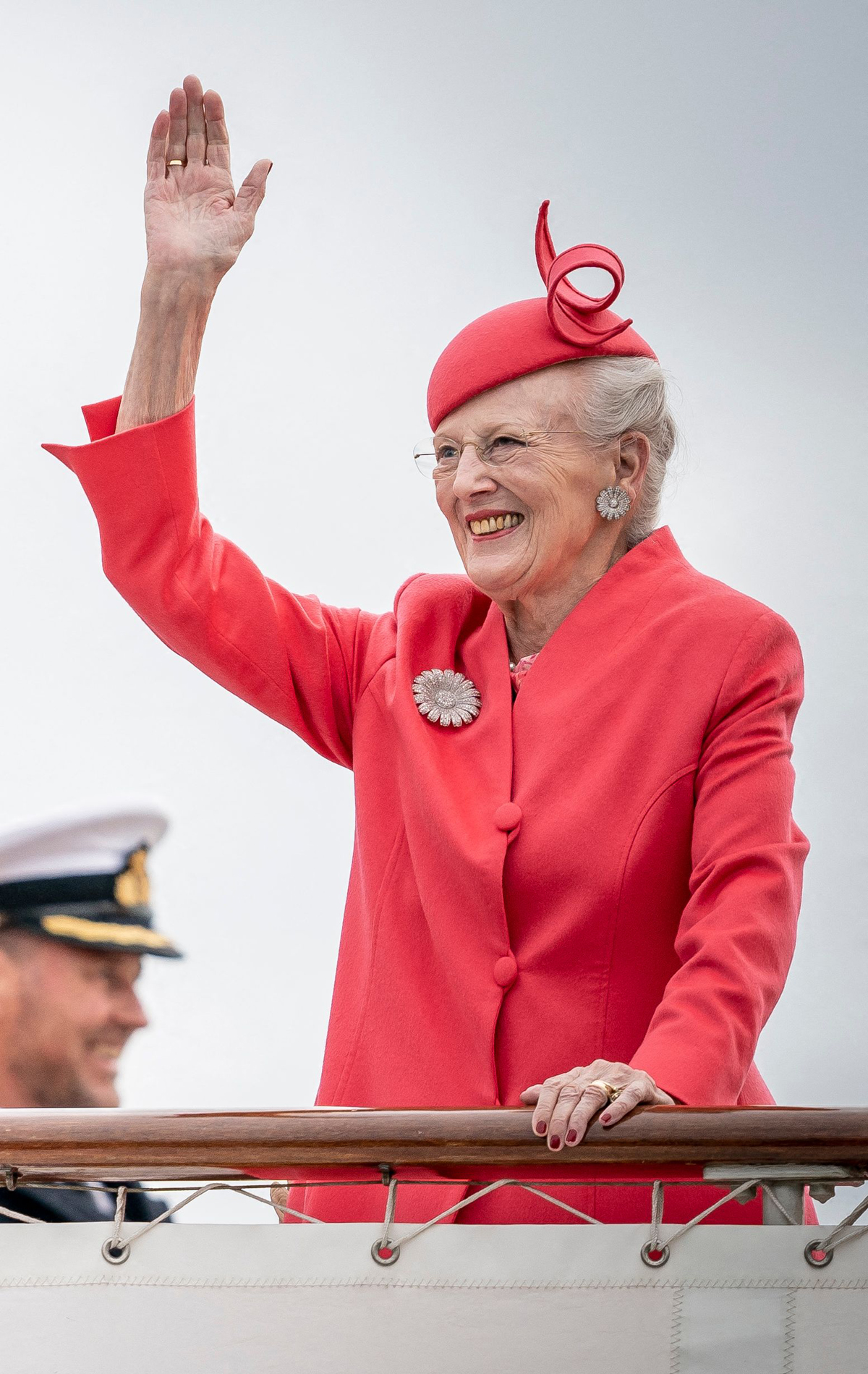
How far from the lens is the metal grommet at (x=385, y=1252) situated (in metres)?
1.34

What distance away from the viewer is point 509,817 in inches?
70.2

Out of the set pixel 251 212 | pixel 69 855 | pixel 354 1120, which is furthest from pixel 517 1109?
pixel 69 855

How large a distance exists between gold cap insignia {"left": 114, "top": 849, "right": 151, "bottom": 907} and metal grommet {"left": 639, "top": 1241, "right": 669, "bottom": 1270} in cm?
184

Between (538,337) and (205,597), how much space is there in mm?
478

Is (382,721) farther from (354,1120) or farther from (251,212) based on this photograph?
(354,1120)

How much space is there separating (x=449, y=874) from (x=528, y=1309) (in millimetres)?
545

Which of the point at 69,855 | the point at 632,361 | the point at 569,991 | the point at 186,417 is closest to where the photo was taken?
the point at 569,991

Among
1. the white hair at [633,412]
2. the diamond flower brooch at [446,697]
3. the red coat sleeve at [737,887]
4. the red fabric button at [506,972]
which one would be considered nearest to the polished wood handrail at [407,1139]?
the red coat sleeve at [737,887]

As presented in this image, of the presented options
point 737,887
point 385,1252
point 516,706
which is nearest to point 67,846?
point 516,706

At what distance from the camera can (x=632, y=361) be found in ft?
6.73

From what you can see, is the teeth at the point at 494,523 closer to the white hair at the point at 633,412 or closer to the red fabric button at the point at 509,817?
the white hair at the point at 633,412

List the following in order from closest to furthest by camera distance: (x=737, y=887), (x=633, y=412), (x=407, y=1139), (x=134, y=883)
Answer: (x=407, y=1139)
(x=737, y=887)
(x=633, y=412)
(x=134, y=883)

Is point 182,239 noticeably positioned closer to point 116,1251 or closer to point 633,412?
point 633,412

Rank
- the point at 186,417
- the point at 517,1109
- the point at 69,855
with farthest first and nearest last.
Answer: the point at 69,855 < the point at 186,417 < the point at 517,1109
